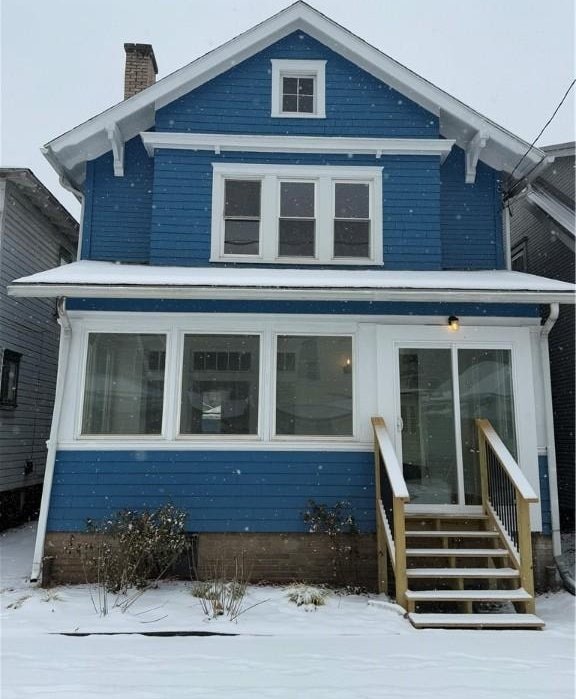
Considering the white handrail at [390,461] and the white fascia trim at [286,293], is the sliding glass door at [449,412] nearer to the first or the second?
the white handrail at [390,461]

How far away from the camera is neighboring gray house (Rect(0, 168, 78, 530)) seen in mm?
10469

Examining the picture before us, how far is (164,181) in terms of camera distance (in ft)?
29.1

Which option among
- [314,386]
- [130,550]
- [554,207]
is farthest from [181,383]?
[554,207]

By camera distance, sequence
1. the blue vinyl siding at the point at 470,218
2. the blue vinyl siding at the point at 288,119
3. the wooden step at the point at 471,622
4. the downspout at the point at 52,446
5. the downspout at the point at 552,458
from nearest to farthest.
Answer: the wooden step at the point at 471,622 → the downspout at the point at 52,446 → the downspout at the point at 552,458 → the blue vinyl siding at the point at 288,119 → the blue vinyl siding at the point at 470,218

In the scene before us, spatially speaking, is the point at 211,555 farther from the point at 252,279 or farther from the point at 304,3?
the point at 304,3

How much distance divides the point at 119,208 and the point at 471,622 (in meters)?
7.32

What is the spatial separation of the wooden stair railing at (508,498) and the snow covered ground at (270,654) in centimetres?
61

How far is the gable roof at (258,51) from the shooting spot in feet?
→ 29.0

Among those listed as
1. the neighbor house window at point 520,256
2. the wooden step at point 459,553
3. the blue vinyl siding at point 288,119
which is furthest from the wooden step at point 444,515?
the neighbor house window at point 520,256

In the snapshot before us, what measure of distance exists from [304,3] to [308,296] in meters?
4.92

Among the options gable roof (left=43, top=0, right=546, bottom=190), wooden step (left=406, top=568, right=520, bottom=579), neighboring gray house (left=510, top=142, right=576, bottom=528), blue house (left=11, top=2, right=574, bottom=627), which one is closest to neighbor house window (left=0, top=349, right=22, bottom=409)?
blue house (left=11, top=2, right=574, bottom=627)

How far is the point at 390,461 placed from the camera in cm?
651

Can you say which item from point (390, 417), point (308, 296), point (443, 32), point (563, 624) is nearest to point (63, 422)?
point (308, 296)

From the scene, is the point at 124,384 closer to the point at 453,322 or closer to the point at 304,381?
the point at 304,381
